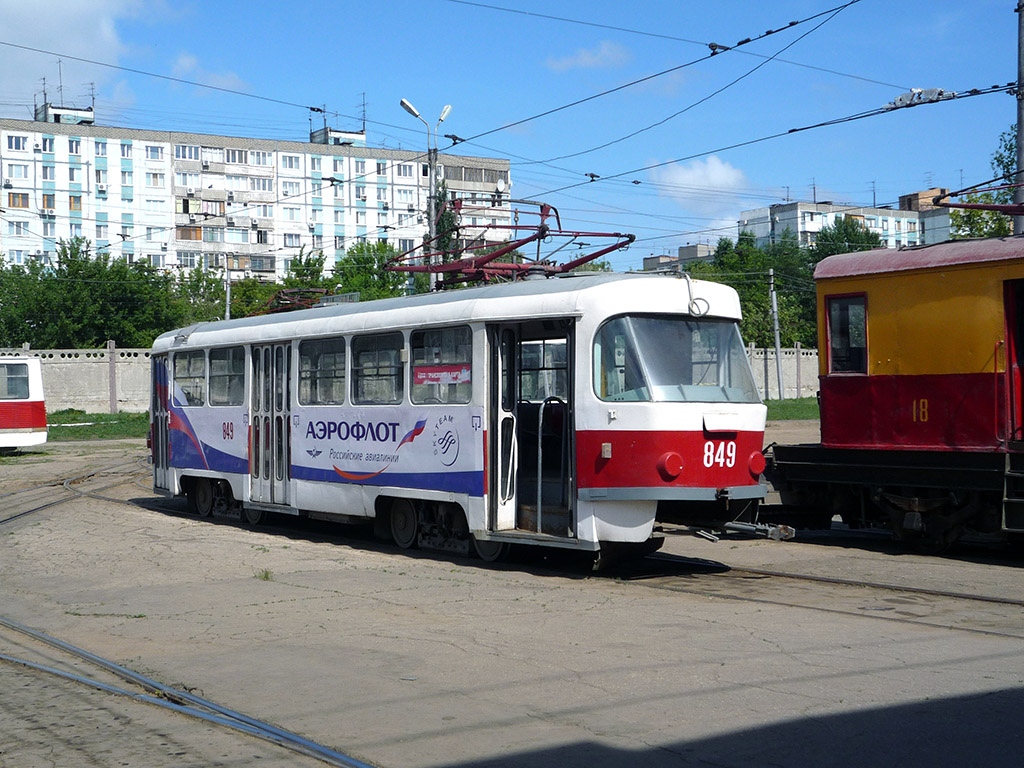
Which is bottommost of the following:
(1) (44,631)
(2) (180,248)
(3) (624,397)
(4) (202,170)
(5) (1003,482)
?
(1) (44,631)

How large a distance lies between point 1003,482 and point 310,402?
812cm

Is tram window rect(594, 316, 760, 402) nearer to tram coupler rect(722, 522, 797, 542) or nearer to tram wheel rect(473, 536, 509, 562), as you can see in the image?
tram coupler rect(722, 522, 797, 542)

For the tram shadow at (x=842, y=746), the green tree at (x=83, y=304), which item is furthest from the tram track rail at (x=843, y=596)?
the green tree at (x=83, y=304)

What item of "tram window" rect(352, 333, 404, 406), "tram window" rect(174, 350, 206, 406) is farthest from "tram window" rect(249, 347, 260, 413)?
"tram window" rect(352, 333, 404, 406)

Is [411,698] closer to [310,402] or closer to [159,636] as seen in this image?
[159,636]

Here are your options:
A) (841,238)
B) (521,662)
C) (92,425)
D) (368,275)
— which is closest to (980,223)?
(521,662)

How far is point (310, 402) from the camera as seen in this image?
15.0m

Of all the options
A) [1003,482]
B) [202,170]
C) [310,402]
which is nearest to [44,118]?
[202,170]

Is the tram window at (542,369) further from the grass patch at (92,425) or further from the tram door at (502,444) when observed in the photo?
the grass patch at (92,425)

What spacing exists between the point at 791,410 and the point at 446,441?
3979 centimetres

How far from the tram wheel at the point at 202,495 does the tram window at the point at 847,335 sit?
30.5 feet

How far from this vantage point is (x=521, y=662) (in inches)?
301

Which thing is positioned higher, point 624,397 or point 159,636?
point 624,397

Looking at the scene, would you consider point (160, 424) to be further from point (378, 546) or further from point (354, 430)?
point (378, 546)
